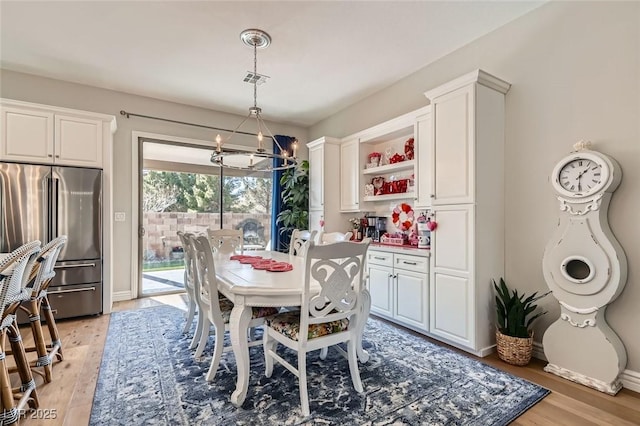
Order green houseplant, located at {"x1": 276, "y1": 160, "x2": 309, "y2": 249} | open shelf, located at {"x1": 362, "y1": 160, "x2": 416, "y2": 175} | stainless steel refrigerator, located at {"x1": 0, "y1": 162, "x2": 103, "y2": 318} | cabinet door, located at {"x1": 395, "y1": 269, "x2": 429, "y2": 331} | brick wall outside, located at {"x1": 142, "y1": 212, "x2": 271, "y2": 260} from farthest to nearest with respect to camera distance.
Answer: green houseplant, located at {"x1": 276, "y1": 160, "x2": 309, "y2": 249}
brick wall outside, located at {"x1": 142, "y1": 212, "x2": 271, "y2": 260}
open shelf, located at {"x1": 362, "y1": 160, "x2": 416, "y2": 175}
stainless steel refrigerator, located at {"x1": 0, "y1": 162, "x2": 103, "y2": 318}
cabinet door, located at {"x1": 395, "y1": 269, "x2": 429, "y2": 331}

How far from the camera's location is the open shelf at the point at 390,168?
3519mm

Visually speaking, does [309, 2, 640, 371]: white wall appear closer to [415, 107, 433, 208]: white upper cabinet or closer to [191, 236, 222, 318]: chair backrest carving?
[415, 107, 433, 208]: white upper cabinet

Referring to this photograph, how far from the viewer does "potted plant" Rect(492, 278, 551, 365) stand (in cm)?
236

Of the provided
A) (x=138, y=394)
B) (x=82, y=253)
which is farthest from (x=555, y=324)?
(x=82, y=253)

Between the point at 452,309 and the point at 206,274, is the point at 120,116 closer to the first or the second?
the point at 206,274

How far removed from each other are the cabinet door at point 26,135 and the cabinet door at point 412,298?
155 inches

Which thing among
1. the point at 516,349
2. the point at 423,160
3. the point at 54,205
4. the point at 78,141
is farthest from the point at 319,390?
the point at 78,141

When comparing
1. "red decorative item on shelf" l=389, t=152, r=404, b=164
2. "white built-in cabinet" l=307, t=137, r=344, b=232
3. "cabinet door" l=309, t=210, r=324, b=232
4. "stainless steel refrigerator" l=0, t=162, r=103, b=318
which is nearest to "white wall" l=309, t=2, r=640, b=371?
"red decorative item on shelf" l=389, t=152, r=404, b=164

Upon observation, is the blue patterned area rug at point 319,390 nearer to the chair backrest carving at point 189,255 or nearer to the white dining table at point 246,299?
the white dining table at point 246,299

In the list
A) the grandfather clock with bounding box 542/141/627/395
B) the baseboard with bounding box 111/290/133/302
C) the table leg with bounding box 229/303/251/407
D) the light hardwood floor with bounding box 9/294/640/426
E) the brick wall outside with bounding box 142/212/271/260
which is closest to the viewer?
the light hardwood floor with bounding box 9/294/640/426

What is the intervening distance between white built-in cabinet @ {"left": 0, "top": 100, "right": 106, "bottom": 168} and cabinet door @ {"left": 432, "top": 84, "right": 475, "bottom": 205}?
3.66 metres

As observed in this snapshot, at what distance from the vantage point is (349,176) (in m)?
4.31

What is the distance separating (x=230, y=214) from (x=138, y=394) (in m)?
3.40

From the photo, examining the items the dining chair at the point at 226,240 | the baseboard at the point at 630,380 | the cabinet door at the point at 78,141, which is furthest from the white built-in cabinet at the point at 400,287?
the cabinet door at the point at 78,141
